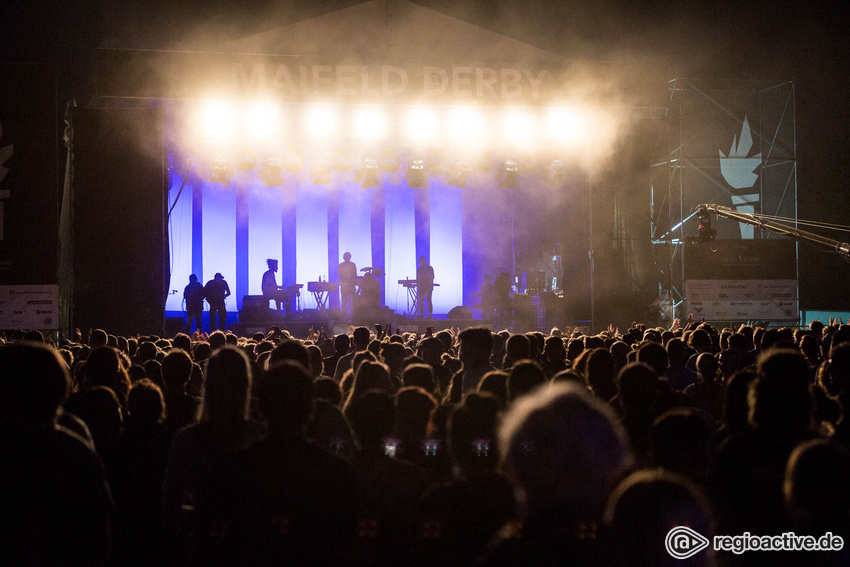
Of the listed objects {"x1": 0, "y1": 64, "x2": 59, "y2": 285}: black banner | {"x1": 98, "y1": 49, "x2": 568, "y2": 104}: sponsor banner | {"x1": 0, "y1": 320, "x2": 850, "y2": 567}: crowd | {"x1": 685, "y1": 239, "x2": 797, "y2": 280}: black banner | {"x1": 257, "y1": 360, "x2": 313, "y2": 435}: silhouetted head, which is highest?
{"x1": 98, "y1": 49, "x2": 568, "y2": 104}: sponsor banner

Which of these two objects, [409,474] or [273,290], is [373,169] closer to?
[273,290]

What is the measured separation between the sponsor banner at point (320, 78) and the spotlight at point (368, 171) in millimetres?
2753

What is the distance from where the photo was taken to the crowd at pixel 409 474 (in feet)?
4.98

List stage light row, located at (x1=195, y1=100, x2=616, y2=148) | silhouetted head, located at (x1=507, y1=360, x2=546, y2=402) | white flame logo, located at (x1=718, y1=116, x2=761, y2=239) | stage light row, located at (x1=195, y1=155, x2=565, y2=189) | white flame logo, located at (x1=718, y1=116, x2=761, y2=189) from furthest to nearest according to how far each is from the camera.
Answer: white flame logo, located at (x1=718, y1=116, x2=761, y2=189), white flame logo, located at (x1=718, y1=116, x2=761, y2=239), stage light row, located at (x1=195, y1=155, x2=565, y2=189), stage light row, located at (x1=195, y1=100, x2=616, y2=148), silhouetted head, located at (x1=507, y1=360, x2=546, y2=402)

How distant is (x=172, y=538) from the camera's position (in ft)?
9.55

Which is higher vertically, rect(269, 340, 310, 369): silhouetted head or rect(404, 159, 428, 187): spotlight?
rect(404, 159, 428, 187): spotlight

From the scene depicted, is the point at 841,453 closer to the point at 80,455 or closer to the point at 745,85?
the point at 80,455

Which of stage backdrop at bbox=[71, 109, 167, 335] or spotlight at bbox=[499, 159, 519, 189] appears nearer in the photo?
stage backdrop at bbox=[71, 109, 167, 335]

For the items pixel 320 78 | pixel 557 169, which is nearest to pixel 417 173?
pixel 557 169

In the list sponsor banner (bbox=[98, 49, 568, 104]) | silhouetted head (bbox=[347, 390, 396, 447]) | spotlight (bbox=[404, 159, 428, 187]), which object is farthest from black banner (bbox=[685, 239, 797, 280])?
silhouetted head (bbox=[347, 390, 396, 447])

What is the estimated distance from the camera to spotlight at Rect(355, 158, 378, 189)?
15.1 meters

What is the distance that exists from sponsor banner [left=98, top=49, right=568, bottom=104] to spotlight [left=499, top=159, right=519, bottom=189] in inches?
94.7

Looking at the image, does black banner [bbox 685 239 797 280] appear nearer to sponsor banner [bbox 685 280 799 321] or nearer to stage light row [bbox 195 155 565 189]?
sponsor banner [bbox 685 280 799 321]

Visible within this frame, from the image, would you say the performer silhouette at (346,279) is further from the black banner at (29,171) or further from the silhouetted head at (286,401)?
the silhouetted head at (286,401)
